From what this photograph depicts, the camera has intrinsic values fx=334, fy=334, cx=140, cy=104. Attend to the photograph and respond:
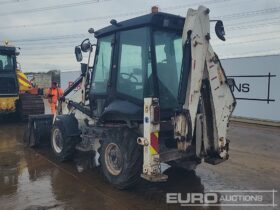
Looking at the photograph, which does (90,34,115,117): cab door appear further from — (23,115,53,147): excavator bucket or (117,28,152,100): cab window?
(23,115,53,147): excavator bucket

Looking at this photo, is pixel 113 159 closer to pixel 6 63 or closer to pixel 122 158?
pixel 122 158

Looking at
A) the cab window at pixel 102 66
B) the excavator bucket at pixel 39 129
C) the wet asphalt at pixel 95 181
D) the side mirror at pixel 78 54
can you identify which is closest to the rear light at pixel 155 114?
the wet asphalt at pixel 95 181

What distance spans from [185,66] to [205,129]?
3.34ft

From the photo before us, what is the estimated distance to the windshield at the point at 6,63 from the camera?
41.3 ft

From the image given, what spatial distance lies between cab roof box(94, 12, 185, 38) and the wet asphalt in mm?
2545

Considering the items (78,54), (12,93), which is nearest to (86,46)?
(78,54)

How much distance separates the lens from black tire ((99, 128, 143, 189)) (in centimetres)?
486

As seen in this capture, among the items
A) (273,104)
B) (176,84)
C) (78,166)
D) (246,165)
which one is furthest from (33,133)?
(273,104)

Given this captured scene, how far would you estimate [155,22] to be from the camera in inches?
195

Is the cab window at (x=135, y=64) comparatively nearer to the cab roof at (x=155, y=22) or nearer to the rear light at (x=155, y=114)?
the cab roof at (x=155, y=22)

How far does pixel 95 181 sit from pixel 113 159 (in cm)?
62

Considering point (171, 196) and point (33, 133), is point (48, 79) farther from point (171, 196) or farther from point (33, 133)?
point (171, 196)

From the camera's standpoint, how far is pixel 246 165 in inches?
263

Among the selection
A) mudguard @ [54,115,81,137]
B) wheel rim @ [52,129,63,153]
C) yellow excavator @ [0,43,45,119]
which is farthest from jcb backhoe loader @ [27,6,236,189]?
yellow excavator @ [0,43,45,119]
